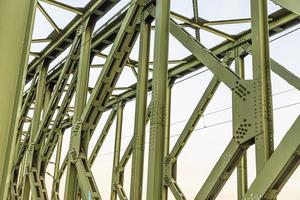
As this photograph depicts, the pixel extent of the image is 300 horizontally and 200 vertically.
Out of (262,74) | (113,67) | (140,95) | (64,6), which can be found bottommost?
(262,74)

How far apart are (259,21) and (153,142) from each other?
7.72 ft

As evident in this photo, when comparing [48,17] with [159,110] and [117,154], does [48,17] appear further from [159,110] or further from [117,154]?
[117,154]

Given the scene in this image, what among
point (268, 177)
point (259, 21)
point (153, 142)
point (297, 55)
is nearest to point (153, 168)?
point (153, 142)

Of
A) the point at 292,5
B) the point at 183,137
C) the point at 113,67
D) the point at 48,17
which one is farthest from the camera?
the point at 183,137

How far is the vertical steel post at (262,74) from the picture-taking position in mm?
5164

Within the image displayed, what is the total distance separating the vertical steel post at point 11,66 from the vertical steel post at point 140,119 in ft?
17.8

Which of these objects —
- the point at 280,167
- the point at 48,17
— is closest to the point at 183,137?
the point at 48,17

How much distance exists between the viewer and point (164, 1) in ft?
23.6

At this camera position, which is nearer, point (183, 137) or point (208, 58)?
point (208, 58)

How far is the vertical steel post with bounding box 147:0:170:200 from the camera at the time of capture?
6.53 m

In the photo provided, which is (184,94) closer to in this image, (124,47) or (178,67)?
(178,67)

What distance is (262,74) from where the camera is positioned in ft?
17.8

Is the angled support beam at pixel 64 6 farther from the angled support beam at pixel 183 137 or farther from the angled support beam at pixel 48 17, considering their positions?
the angled support beam at pixel 183 137

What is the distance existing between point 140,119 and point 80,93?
107 inches
